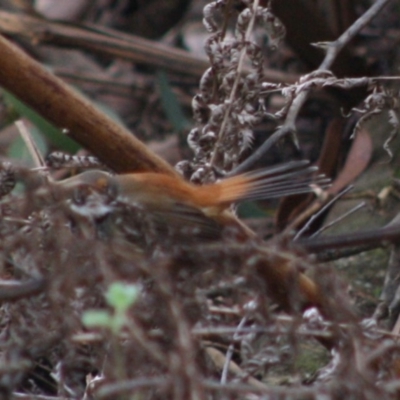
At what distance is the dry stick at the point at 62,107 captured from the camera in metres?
2.68

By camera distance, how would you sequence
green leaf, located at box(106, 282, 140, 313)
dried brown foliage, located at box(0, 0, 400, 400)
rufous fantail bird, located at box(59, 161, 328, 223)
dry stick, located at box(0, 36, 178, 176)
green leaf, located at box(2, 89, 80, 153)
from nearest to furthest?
1. green leaf, located at box(106, 282, 140, 313)
2. dried brown foliage, located at box(0, 0, 400, 400)
3. dry stick, located at box(0, 36, 178, 176)
4. rufous fantail bird, located at box(59, 161, 328, 223)
5. green leaf, located at box(2, 89, 80, 153)

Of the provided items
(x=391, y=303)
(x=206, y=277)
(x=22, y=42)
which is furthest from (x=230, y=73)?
(x=22, y=42)

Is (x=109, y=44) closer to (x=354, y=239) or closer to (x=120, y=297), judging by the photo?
(x=354, y=239)

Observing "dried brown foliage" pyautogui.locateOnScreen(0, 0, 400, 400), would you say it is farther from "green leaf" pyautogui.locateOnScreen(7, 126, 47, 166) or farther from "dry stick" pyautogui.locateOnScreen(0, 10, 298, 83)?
"dry stick" pyautogui.locateOnScreen(0, 10, 298, 83)

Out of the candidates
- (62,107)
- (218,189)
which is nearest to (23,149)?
(218,189)

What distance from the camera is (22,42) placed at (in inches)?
258

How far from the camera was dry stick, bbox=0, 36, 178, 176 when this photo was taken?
2.68 meters

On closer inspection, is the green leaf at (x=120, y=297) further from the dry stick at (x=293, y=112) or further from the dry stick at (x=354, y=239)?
the dry stick at (x=293, y=112)

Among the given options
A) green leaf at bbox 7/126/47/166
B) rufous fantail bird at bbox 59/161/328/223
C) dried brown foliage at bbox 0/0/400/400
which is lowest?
green leaf at bbox 7/126/47/166

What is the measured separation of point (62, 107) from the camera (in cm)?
271

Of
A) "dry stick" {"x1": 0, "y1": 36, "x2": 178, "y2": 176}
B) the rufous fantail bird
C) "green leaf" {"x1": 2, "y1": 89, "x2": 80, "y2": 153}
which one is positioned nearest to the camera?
"dry stick" {"x1": 0, "y1": 36, "x2": 178, "y2": 176}

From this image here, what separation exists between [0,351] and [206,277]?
0.58 m

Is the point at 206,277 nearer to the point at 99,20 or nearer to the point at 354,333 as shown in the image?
the point at 354,333

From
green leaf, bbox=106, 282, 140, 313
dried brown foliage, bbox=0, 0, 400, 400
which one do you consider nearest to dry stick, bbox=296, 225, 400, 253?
dried brown foliage, bbox=0, 0, 400, 400
